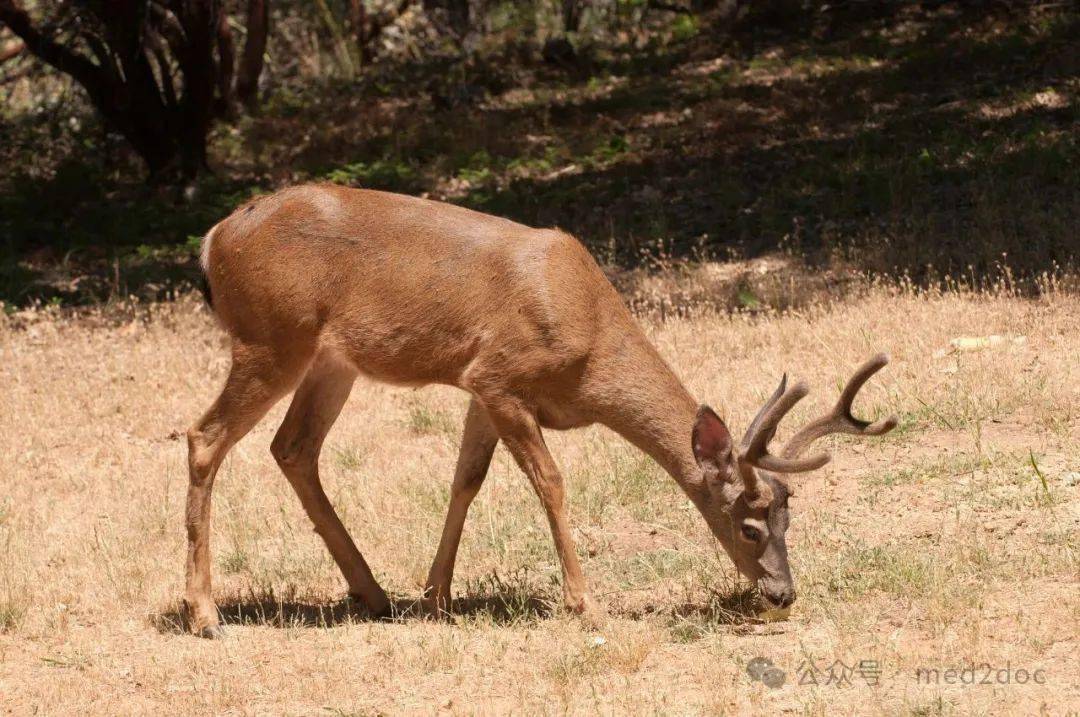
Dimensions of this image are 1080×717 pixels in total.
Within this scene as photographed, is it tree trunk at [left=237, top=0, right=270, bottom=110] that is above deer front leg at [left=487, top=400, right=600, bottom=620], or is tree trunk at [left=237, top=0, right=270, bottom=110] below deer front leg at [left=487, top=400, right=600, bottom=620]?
above

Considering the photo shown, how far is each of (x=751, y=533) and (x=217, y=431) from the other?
9.37 feet

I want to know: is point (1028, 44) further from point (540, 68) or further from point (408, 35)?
point (408, 35)

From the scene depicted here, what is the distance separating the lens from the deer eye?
23.4ft

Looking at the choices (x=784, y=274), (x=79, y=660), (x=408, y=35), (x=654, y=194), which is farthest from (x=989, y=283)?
(x=408, y=35)

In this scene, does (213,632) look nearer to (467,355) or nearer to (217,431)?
(217,431)

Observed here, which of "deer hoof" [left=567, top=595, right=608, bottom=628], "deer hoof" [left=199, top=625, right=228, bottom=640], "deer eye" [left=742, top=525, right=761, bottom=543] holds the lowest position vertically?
"deer hoof" [left=199, top=625, right=228, bottom=640]

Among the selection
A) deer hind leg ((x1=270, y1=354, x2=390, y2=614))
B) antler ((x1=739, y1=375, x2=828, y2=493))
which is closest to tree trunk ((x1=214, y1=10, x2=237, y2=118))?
A: deer hind leg ((x1=270, y1=354, x2=390, y2=614))

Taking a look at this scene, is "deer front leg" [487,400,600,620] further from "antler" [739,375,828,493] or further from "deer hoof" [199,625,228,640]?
"deer hoof" [199,625,228,640]

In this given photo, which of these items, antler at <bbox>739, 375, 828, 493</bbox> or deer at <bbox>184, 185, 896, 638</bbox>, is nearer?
antler at <bbox>739, 375, 828, 493</bbox>

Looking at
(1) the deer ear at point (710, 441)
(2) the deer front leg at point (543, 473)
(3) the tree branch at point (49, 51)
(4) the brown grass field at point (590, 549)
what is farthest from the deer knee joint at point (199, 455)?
(3) the tree branch at point (49, 51)

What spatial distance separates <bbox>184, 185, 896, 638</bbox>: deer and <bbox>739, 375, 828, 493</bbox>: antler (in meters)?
0.01

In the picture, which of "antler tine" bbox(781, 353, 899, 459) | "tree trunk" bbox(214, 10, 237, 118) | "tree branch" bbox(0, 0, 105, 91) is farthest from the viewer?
"tree trunk" bbox(214, 10, 237, 118)

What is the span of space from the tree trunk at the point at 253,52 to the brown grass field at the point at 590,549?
26.8ft

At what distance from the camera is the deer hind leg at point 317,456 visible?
7.98 meters
